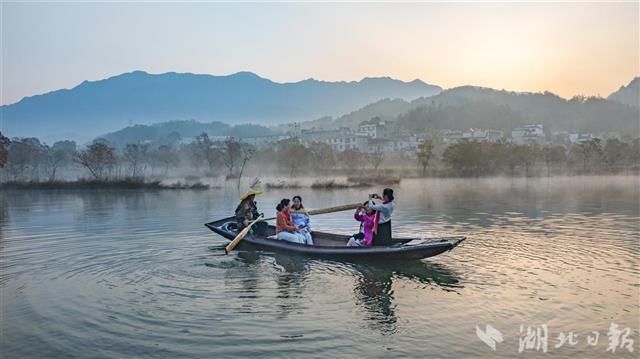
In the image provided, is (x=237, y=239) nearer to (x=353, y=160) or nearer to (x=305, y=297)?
(x=305, y=297)

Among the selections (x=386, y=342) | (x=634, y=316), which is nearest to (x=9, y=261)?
(x=386, y=342)

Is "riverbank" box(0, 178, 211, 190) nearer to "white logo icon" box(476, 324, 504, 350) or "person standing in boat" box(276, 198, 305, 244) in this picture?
"person standing in boat" box(276, 198, 305, 244)

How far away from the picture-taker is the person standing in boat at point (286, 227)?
14.9 metres

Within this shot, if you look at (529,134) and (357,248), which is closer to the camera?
(357,248)

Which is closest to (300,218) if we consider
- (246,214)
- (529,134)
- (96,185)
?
(246,214)

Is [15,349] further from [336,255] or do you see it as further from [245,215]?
[245,215]

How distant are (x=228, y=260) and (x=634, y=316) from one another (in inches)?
363

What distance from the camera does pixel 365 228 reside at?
1431cm

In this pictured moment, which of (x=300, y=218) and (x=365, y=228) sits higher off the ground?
(x=300, y=218)

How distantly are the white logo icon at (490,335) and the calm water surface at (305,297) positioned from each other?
0.11 m

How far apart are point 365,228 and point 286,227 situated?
229 centimetres

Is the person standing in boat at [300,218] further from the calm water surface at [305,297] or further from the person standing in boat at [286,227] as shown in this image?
the calm water surface at [305,297]

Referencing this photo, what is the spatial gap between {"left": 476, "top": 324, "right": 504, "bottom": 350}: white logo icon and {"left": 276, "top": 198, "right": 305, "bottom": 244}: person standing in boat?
696 centimetres

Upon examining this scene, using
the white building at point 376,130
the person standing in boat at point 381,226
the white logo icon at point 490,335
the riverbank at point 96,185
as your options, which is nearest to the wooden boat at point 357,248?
the person standing in boat at point 381,226
